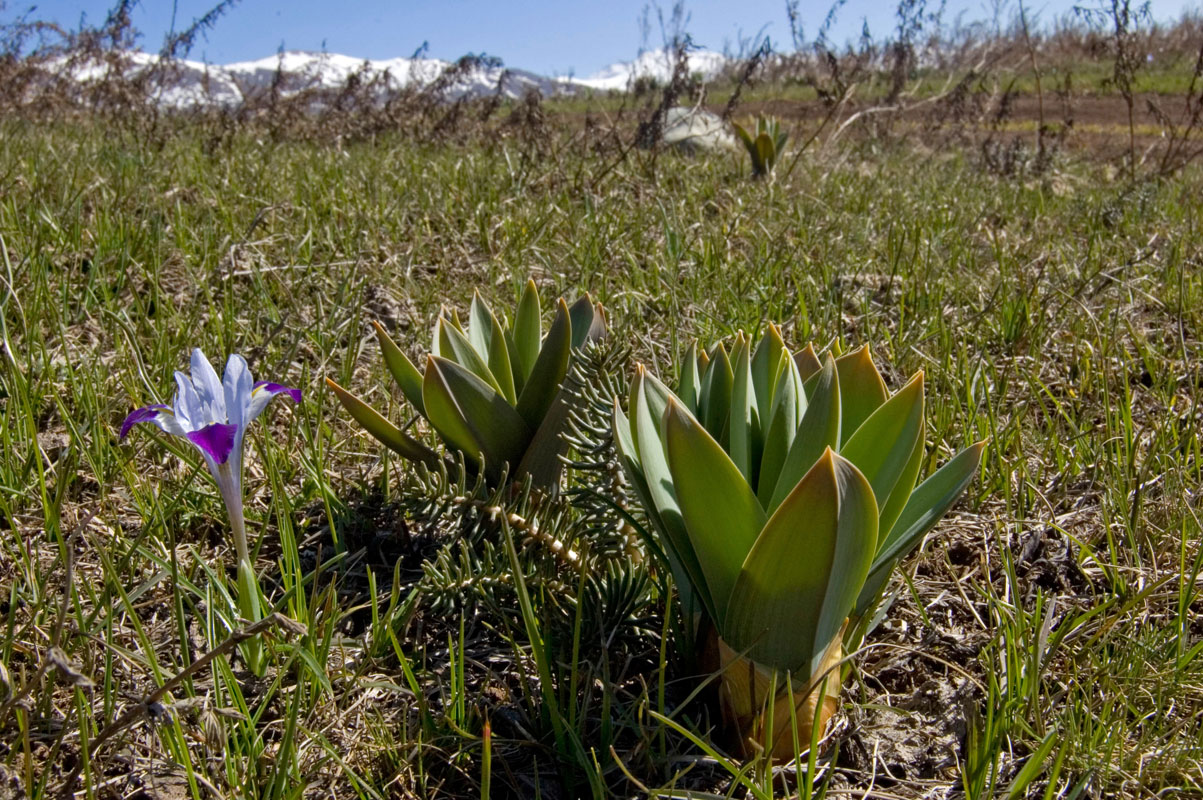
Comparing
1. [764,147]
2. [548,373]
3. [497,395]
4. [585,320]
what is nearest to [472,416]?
[497,395]

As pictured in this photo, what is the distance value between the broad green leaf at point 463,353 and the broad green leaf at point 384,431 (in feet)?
0.55

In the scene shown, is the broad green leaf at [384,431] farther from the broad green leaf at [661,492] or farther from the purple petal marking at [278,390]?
the broad green leaf at [661,492]

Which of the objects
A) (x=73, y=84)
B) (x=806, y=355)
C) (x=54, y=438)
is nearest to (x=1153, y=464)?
(x=806, y=355)

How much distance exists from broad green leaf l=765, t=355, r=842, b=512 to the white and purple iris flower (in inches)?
24.5

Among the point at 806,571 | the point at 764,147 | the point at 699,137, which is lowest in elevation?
the point at 806,571

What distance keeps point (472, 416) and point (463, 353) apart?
0.16 m

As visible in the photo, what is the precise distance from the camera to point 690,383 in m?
1.33

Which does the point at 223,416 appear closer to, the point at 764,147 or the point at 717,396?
the point at 717,396

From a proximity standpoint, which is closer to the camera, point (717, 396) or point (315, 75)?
point (717, 396)

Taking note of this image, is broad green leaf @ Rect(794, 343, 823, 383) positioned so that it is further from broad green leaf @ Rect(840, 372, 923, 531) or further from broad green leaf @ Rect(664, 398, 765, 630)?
broad green leaf @ Rect(664, 398, 765, 630)

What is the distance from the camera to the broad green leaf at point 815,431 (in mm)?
1086

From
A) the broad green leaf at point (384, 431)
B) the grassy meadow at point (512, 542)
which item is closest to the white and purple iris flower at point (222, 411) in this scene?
the grassy meadow at point (512, 542)

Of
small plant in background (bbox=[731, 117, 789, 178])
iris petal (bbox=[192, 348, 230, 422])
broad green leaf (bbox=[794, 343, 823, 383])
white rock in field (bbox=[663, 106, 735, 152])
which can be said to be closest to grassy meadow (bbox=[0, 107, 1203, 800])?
iris petal (bbox=[192, 348, 230, 422])

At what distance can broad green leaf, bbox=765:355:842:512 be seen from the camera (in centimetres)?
109
